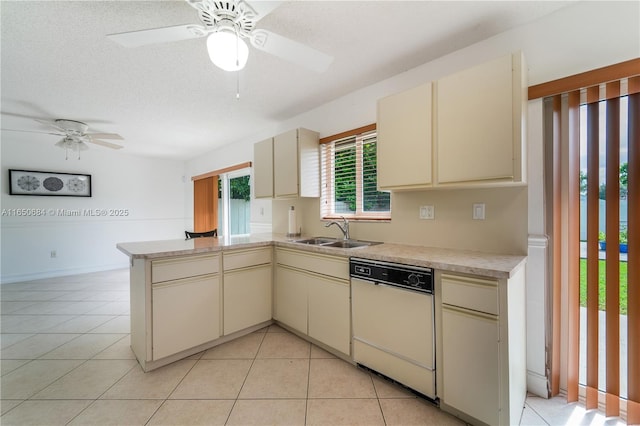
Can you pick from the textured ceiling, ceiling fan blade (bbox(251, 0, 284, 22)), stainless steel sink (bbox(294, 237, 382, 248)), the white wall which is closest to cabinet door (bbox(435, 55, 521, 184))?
the textured ceiling

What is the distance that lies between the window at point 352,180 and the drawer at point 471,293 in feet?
3.34

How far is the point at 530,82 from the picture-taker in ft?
5.41

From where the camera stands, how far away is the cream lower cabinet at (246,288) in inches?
89.9

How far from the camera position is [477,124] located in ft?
5.02

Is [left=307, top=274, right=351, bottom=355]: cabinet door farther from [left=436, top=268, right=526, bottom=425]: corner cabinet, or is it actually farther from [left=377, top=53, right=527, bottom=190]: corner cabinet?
[left=377, top=53, right=527, bottom=190]: corner cabinet

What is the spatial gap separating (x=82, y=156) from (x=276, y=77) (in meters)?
4.92

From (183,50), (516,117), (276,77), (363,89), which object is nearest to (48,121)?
(183,50)

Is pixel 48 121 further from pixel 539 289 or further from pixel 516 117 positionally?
pixel 539 289

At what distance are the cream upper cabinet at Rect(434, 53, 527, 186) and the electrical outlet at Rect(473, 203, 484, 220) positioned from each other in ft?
1.09

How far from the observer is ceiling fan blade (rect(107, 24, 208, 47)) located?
1.26m

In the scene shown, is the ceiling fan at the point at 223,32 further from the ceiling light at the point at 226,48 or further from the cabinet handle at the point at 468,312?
the cabinet handle at the point at 468,312

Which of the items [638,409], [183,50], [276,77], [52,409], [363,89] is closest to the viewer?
[638,409]

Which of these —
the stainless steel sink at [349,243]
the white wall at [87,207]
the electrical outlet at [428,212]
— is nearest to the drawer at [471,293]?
the electrical outlet at [428,212]

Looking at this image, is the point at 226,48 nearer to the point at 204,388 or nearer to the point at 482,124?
the point at 482,124
